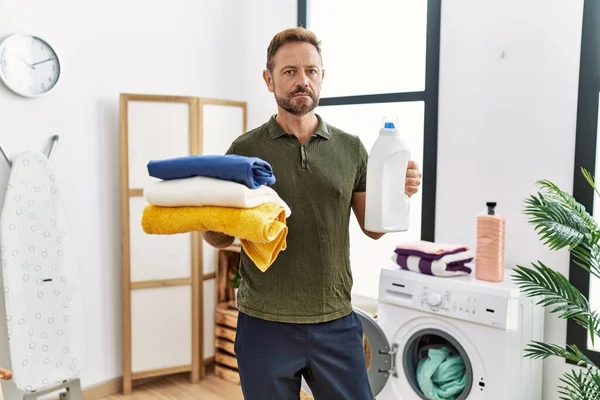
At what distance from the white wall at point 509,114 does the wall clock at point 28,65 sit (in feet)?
6.01

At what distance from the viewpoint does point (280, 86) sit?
1.49m

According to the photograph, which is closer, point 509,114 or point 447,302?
point 447,302

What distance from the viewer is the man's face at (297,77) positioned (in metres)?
1.46

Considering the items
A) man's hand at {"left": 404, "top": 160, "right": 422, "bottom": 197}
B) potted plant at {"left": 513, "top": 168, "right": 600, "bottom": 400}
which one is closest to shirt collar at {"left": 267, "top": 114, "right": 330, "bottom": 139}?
man's hand at {"left": 404, "top": 160, "right": 422, "bottom": 197}

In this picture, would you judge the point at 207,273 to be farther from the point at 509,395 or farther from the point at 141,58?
the point at 509,395

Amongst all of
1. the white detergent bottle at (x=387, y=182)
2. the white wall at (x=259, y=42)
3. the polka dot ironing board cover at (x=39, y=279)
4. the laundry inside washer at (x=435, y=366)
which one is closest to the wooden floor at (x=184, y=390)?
the polka dot ironing board cover at (x=39, y=279)

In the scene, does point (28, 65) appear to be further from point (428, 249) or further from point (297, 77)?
point (428, 249)

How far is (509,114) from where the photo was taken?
243 cm

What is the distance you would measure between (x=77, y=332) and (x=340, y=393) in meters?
1.63

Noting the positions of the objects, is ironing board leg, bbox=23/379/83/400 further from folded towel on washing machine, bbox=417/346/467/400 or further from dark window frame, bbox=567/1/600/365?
dark window frame, bbox=567/1/600/365

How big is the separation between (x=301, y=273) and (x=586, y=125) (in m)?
1.42

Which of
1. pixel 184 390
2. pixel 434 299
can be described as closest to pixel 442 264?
pixel 434 299

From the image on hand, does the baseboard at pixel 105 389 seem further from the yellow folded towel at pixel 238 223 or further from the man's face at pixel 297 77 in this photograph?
the man's face at pixel 297 77

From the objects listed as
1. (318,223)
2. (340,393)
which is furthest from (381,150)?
(340,393)
